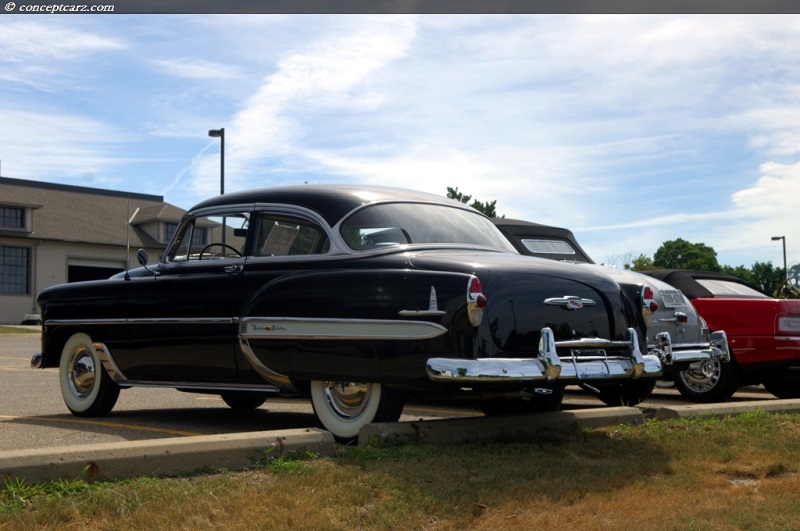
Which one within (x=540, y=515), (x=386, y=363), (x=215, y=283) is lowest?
(x=540, y=515)

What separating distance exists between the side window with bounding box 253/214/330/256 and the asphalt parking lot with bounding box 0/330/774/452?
1488 mm

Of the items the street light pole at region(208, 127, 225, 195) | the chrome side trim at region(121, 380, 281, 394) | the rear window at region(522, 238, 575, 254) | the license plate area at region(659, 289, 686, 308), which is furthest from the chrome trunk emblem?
the street light pole at region(208, 127, 225, 195)

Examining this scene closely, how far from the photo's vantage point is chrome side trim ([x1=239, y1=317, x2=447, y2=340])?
6191 millimetres

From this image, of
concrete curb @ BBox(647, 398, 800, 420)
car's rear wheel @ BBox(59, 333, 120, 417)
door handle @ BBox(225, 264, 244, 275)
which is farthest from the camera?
car's rear wheel @ BBox(59, 333, 120, 417)

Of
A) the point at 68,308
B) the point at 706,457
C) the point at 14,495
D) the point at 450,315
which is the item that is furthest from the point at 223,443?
the point at 68,308

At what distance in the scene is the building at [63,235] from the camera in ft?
159

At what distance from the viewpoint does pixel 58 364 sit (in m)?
9.31

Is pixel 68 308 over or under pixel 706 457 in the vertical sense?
over

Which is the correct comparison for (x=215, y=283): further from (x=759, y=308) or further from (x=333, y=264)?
(x=759, y=308)

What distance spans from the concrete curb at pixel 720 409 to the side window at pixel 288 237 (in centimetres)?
299

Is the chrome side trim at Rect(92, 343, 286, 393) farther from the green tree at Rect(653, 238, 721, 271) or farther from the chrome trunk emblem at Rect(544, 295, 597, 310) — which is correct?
the green tree at Rect(653, 238, 721, 271)

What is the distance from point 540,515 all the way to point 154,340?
171 inches

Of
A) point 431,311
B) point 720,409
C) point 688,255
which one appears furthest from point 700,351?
point 688,255

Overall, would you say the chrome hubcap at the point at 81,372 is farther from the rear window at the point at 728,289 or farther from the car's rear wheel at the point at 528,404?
the rear window at the point at 728,289
